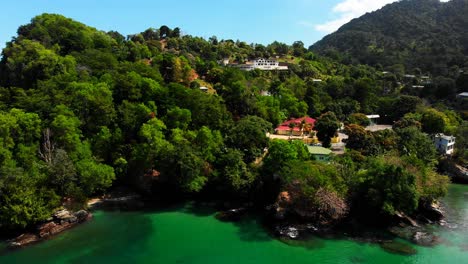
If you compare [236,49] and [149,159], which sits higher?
[236,49]

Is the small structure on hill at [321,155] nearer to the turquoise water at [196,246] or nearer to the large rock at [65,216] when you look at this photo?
the turquoise water at [196,246]

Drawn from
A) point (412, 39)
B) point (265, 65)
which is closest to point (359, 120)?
point (265, 65)

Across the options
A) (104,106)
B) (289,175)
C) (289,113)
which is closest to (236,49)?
(289,113)

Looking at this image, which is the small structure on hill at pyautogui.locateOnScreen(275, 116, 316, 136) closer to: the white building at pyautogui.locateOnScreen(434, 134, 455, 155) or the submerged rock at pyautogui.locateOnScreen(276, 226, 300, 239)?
the white building at pyautogui.locateOnScreen(434, 134, 455, 155)

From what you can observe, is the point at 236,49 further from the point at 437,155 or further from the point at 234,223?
the point at 234,223

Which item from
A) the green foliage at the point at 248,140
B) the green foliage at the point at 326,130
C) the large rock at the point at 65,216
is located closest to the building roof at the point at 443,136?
the green foliage at the point at 326,130

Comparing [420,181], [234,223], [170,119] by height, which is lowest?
[234,223]
